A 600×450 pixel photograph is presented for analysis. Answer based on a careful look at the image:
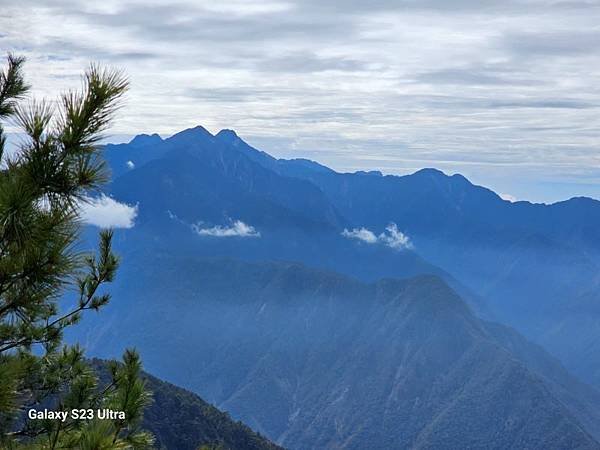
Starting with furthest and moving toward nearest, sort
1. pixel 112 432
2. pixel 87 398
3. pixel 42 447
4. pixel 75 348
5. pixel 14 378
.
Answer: pixel 75 348 < pixel 87 398 < pixel 42 447 < pixel 112 432 < pixel 14 378

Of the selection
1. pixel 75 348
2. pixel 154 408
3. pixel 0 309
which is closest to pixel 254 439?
pixel 154 408

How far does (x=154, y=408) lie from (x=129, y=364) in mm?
92530

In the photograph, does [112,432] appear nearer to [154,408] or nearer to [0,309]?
[0,309]

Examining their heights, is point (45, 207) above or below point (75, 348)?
above

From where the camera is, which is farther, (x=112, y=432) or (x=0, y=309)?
(x=112, y=432)

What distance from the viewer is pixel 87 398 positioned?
11859mm

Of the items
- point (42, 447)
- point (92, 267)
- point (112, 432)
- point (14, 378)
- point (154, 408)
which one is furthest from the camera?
point (154, 408)

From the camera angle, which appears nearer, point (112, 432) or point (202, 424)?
point (112, 432)

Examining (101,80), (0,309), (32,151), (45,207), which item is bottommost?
(0,309)

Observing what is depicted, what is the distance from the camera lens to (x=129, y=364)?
32.7 ft

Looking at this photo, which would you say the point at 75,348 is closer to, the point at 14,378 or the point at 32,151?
the point at 14,378

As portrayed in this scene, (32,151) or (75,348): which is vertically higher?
(32,151)

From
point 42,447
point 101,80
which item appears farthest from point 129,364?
point 101,80

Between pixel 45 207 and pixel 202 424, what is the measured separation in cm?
9831
